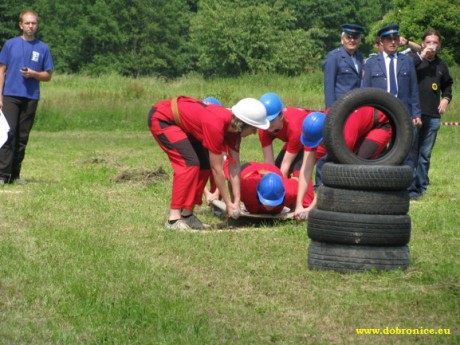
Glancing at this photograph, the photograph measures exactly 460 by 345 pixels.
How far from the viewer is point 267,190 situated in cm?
974

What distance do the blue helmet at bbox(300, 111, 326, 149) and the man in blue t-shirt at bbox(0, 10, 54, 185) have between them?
4.60m

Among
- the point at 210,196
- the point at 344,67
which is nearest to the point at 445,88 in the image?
the point at 344,67

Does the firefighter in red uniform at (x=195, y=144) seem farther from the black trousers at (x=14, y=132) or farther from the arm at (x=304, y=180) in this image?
the black trousers at (x=14, y=132)

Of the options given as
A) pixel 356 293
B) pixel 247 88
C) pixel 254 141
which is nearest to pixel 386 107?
pixel 356 293

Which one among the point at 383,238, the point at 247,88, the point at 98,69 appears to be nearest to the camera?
the point at 383,238

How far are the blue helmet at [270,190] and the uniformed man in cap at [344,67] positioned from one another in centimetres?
215

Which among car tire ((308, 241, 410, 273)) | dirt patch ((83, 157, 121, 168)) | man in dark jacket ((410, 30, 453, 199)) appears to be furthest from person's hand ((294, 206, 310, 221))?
dirt patch ((83, 157, 121, 168))

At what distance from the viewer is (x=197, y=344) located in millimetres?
5254

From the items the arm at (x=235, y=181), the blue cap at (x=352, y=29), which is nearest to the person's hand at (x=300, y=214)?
the arm at (x=235, y=181)

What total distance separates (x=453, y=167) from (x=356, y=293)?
34.8 feet

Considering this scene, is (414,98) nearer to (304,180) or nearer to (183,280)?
(304,180)

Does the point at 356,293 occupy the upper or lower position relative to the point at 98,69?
upper

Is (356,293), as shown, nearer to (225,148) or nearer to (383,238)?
(383,238)

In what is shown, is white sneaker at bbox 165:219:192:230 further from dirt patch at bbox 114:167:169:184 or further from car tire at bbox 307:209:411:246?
dirt patch at bbox 114:167:169:184
